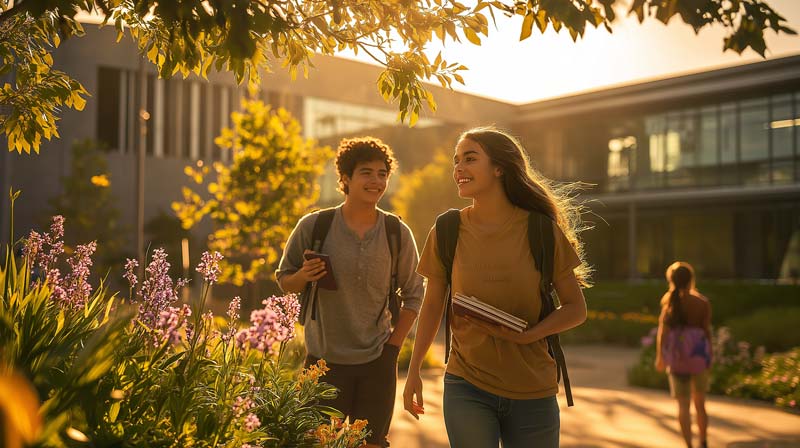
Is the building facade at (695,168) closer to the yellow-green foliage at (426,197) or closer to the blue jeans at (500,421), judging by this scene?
the yellow-green foliage at (426,197)

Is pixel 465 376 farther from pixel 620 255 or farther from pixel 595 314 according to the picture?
pixel 620 255

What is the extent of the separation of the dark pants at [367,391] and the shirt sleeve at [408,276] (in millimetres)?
359

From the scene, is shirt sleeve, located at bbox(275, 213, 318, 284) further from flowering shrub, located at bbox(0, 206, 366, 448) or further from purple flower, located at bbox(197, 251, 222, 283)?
purple flower, located at bbox(197, 251, 222, 283)

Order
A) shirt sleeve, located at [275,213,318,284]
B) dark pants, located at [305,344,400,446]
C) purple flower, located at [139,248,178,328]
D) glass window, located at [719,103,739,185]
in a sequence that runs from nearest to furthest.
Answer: purple flower, located at [139,248,178,328] → dark pants, located at [305,344,400,446] → shirt sleeve, located at [275,213,318,284] → glass window, located at [719,103,739,185]

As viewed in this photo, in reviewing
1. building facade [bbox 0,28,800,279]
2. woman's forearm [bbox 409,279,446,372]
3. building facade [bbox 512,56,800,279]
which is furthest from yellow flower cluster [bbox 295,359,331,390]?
building facade [bbox 512,56,800,279]

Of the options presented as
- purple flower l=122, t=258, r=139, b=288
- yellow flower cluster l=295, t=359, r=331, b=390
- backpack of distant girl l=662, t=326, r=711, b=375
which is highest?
purple flower l=122, t=258, r=139, b=288

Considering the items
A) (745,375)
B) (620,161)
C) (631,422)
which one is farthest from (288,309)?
(620,161)

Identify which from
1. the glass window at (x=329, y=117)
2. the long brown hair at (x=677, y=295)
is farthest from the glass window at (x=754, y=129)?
the long brown hair at (x=677, y=295)

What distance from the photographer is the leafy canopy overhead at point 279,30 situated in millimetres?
2986

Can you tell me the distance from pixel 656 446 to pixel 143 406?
5820mm

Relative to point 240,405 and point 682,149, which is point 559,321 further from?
point 682,149

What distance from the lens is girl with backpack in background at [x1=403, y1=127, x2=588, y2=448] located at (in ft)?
11.8

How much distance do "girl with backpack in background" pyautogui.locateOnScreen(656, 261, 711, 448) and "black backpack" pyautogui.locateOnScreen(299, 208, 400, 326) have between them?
13.5 ft

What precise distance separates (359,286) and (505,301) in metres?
1.30
